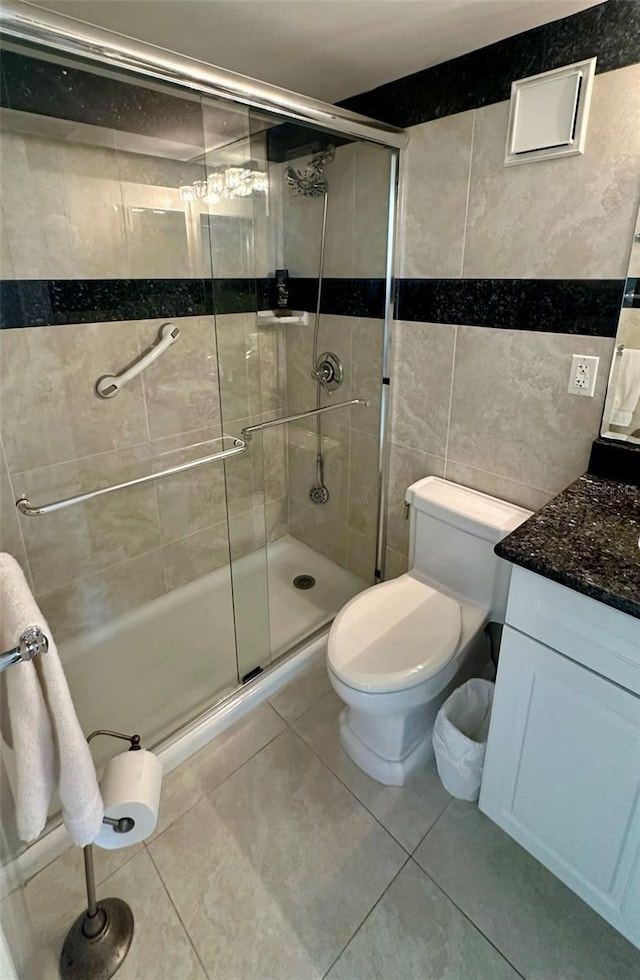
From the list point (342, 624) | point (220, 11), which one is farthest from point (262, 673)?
point (220, 11)

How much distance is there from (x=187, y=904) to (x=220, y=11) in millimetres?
2180

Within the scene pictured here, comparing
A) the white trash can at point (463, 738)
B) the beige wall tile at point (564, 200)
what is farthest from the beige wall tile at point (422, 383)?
the white trash can at point (463, 738)

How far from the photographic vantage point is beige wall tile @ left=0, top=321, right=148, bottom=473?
158cm

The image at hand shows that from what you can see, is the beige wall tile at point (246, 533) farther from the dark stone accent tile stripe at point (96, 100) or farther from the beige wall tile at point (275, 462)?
the dark stone accent tile stripe at point (96, 100)

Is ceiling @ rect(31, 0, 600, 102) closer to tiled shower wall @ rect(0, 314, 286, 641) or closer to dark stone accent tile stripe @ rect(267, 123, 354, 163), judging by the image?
dark stone accent tile stripe @ rect(267, 123, 354, 163)

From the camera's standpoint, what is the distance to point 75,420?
1.75m

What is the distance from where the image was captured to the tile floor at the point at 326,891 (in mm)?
1131

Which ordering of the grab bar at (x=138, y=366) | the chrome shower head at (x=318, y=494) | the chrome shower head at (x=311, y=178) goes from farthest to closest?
1. the chrome shower head at (x=318, y=494)
2. the chrome shower head at (x=311, y=178)
3. the grab bar at (x=138, y=366)

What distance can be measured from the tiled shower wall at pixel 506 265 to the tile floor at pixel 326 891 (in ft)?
3.41

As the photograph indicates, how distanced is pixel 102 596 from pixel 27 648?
1.36 m

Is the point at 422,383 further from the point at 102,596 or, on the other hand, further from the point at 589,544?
the point at 102,596

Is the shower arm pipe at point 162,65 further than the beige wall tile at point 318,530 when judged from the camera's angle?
No

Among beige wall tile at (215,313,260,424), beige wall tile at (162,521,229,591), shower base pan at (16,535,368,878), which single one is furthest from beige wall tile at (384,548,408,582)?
beige wall tile at (215,313,260,424)

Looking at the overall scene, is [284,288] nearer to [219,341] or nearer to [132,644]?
[219,341]
